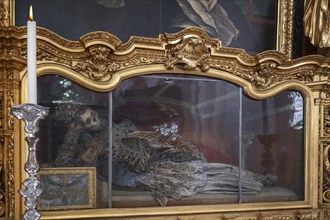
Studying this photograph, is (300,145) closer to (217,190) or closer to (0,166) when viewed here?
(217,190)

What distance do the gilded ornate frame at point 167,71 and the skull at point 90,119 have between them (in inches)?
5.3

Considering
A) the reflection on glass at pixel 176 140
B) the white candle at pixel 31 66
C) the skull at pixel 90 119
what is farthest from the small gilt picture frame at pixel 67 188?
the white candle at pixel 31 66

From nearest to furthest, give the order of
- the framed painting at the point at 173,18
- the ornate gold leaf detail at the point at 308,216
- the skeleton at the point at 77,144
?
1. the skeleton at the point at 77,144
2. the framed painting at the point at 173,18
3. the ornate gold leaf detail at the point at 308,216

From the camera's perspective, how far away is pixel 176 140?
2.04m

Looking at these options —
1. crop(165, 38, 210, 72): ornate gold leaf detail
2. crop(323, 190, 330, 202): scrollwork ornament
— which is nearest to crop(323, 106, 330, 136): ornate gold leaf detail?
crop(323, 190, 330, 202): scrollwork ornament

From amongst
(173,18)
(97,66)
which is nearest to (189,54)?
(173,18)

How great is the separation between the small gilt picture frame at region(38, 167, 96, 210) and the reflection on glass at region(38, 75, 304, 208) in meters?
0.03

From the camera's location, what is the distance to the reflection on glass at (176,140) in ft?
6.10

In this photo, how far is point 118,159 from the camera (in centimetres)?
192

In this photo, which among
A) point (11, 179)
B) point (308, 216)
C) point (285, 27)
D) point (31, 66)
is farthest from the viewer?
point (285, 27)

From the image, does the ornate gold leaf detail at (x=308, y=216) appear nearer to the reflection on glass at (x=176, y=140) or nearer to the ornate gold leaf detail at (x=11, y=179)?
the reflection on glass at (x=176, y=140)

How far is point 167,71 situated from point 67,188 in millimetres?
829

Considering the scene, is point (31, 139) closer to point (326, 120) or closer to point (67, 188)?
point (67, 188)

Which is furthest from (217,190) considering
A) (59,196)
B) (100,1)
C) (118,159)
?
(100,1)
